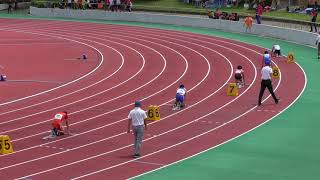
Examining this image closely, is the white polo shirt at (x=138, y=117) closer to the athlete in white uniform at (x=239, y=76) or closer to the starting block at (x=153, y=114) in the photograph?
the starting block at (x=153, y=114)

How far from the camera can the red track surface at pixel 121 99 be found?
1634 centimetres

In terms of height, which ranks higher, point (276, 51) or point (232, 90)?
point (276, 51)

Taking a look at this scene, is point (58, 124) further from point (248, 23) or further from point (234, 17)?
point (234, 17)

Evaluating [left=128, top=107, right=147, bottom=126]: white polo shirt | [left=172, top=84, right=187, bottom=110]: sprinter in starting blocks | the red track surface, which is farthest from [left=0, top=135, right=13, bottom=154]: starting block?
[left=172, top=84, right=187, bottom=110]: sprinter in starting blocks

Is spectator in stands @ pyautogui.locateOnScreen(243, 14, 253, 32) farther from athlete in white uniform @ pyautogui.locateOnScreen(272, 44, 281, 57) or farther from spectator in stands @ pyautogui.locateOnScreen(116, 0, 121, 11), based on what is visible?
spectator in stands @ pyautogui.locateOnScreen(116, 0, 121, 11)

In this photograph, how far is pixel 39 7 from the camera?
210ft

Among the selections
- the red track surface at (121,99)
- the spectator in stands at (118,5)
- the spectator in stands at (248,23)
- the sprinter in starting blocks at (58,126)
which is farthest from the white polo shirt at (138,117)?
the spectator in stands at (118,5)

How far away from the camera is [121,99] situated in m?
23.9

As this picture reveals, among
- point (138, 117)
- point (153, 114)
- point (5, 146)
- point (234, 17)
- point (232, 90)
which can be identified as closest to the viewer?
point (138, 117)

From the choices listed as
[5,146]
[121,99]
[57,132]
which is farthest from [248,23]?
[5,146]

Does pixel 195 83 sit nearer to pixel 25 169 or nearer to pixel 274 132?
pixel 274 132

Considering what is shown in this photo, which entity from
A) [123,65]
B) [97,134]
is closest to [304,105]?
[97,134]

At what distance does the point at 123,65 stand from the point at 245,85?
7.98 metres

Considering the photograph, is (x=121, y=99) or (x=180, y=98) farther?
(x=121, y=99)
